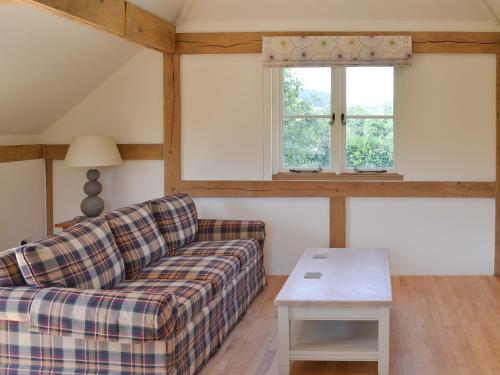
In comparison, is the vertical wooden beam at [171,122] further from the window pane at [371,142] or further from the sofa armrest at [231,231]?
the window pane at [371,142]

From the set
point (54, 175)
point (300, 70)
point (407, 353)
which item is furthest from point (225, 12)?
point (407, 353)

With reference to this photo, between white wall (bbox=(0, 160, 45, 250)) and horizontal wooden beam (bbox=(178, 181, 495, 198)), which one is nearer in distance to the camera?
white wall (bbox=(0, 160, 45, 250))

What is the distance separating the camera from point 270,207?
5.99 m

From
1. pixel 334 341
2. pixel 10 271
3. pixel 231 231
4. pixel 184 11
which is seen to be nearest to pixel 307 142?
pixel 231 231

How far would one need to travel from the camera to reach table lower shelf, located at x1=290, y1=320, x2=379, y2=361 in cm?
363

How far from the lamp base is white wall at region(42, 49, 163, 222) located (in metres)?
0.24

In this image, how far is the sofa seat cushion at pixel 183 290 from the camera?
343 cm

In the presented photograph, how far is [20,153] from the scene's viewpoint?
5.76 metres

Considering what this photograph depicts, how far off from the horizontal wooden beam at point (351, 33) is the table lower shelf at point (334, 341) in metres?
2.61

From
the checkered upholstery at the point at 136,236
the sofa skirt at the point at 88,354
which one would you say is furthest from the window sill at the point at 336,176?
the sofa skirt at the point at 88,354

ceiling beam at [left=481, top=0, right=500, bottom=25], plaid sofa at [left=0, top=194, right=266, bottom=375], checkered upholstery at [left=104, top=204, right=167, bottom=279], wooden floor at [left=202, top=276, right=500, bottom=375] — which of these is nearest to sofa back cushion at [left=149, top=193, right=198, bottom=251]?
checkered upholstery at [left=104, top=204, right=167, bottom=279]

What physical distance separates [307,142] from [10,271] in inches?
129

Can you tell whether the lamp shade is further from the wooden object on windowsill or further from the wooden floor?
the wooden floor

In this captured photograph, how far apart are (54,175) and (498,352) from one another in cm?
385
